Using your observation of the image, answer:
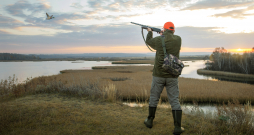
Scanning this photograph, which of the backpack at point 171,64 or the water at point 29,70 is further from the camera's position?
the water at point 29,70

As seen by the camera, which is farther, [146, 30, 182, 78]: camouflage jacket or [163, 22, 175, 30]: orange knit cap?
[163, 22, 175, 30]: orange knit cap

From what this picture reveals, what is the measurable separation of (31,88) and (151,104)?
7.80 meters

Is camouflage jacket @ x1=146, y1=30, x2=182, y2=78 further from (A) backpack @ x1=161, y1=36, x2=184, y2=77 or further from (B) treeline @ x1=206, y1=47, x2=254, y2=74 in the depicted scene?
(B) treeline @ x1=206, y1=47, x2=254, y2=74

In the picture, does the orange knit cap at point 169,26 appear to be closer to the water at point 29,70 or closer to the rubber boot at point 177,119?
the rubber boot at point 177,119

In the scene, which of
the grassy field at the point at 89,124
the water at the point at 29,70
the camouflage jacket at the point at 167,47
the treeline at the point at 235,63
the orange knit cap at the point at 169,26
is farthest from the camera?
the treeline at the point at 235,63

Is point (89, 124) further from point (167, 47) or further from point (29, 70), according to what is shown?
point (29, 70)

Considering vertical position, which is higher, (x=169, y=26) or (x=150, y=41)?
(x=169, y=26)

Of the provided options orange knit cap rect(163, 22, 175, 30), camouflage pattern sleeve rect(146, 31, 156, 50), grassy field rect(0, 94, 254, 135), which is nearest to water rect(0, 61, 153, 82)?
grassy field rect(0, 94, 254, 135)

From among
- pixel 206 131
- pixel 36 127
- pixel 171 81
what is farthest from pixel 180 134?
pixel 36 127

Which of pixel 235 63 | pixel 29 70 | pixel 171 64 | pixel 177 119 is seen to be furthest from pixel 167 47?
pixel 235 63

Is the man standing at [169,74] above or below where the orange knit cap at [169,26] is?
below

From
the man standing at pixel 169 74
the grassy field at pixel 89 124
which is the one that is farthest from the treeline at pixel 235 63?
the man standing at pixel 169 74

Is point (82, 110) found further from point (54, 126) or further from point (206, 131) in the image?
point (206, 131)

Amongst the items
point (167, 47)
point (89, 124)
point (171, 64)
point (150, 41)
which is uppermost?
point (150, 41)
